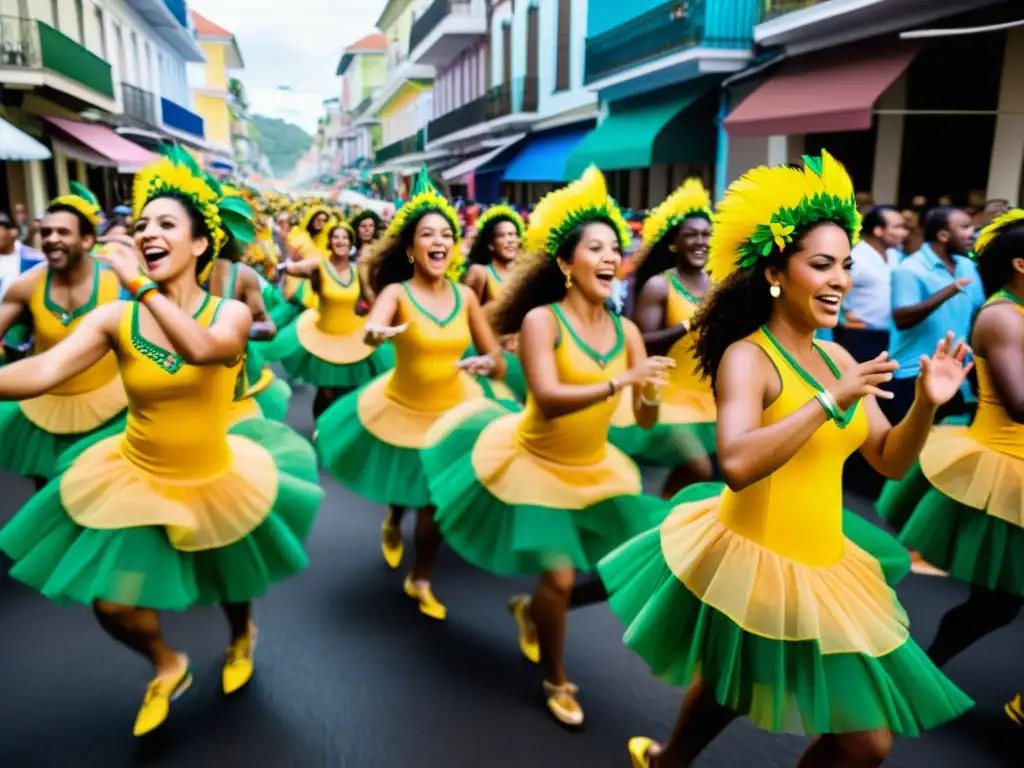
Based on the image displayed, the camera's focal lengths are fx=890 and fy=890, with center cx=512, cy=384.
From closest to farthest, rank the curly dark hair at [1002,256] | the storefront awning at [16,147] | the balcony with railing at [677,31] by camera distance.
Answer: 1. the curly dark hair at [1002,256]
2. the storefront awning at [16,147]
3. the balcony with railing at [677,31]

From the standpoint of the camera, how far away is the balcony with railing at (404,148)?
135 feet

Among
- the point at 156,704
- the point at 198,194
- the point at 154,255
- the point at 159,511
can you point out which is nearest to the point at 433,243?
the point at 198,194

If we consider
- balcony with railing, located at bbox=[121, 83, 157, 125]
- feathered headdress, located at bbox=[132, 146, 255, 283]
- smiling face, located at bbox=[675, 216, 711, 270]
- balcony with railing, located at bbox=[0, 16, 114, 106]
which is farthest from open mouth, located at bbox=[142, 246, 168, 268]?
balcony with railing, located at bbox=[121, 83, 157, 125]

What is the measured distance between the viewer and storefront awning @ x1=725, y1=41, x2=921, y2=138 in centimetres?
995

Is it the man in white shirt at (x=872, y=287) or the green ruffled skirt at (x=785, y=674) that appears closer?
the green ruffled skirt at (x=785, y=674)

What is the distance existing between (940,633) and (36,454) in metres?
4.44

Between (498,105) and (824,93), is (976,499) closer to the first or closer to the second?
(824,93)

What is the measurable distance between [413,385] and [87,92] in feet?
59.2

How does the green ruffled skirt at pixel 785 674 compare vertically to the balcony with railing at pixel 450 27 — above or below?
below

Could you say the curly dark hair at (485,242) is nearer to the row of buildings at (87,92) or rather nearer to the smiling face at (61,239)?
the smiling face at (61,239)

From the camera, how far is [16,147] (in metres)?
12.3

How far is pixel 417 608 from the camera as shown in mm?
4680

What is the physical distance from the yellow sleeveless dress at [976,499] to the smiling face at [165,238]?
3.11 metres

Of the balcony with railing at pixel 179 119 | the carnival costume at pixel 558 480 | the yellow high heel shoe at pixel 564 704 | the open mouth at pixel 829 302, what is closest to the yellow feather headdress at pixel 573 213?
the carnival costume at pixel 558 480
